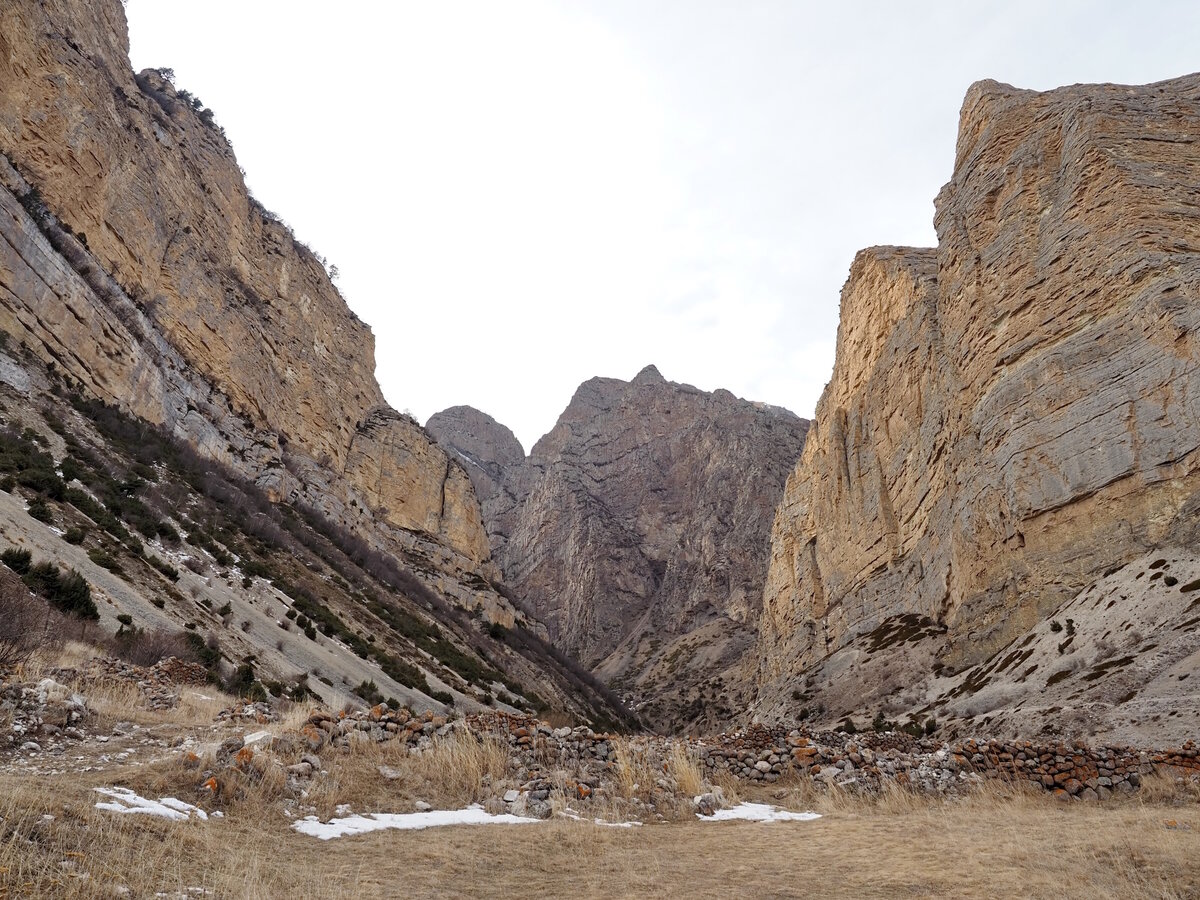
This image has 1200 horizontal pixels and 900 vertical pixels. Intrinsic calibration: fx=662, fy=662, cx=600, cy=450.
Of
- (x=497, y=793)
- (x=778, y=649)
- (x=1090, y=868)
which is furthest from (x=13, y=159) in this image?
(x=778, y=649)

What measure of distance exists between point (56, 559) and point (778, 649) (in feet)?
171

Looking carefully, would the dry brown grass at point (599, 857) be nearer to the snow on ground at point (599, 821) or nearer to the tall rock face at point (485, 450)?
the snow on ground at point (599, 821)

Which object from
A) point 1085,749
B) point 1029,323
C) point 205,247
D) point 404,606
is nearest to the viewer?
point 1085,749

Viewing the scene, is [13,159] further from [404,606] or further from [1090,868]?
[1090,868]

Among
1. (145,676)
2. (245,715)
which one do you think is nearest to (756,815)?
(245,715)

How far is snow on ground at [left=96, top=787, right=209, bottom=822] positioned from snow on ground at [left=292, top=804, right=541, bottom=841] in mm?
957

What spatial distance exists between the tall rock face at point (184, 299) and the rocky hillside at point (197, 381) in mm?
160

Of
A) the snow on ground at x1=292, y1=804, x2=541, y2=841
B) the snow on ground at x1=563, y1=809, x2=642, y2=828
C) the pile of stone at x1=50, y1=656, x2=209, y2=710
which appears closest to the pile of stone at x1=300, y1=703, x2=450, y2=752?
the snow on ground at x1=292, y1=804, x2=541, y2=841

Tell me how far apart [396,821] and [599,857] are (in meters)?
2.30

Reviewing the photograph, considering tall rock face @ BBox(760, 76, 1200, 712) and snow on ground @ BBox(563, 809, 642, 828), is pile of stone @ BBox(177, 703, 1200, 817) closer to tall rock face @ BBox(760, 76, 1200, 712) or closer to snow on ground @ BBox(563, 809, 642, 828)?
snow on ground @ BBox(563, 809, 642, 828)

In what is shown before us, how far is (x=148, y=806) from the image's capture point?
5.68m

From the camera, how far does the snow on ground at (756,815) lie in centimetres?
892

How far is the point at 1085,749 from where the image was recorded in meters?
10.7

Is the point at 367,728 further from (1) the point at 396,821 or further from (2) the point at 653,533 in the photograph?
(2) the point at 653,533
